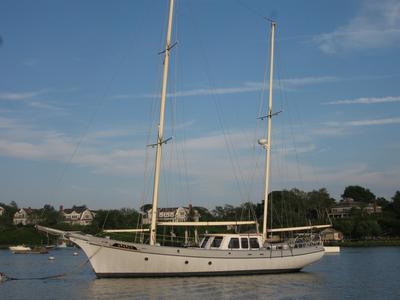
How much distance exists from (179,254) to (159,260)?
1.53 m

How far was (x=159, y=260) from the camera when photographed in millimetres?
36875

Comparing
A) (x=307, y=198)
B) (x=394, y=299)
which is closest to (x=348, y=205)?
(x=307, y=198)

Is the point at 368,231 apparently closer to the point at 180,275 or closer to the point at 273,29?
the point at 273,29

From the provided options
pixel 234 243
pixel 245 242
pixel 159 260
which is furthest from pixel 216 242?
pixel 159 260

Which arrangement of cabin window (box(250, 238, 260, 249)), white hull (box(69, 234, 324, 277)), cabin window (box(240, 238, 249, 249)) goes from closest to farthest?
1. white hull (box(69, 234, 324, 277))
2. cabin window (box(240, 238, 249, 249))
3. cabin window (box(250, 238, 260, 249))

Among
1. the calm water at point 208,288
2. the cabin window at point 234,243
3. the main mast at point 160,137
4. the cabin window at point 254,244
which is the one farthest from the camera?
the cabin window at point 254,244

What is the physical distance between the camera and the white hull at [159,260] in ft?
119

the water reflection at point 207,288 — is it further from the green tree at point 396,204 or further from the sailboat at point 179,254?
the green tree at point 396,204

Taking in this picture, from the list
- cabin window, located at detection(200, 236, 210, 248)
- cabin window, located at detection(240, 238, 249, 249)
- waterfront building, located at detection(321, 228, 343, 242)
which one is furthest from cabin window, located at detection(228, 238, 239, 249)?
waterfront building, located at detection(321, 228, 343, 242)

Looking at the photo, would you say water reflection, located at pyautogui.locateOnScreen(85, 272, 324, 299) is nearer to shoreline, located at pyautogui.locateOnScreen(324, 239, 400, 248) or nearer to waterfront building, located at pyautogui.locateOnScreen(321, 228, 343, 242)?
shoreline, located at pyautogui.locateOnScreen(324, 239, 400, 248)

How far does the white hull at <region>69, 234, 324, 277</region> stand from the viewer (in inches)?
1430

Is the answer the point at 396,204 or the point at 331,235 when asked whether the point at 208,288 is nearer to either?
the point at 331,235

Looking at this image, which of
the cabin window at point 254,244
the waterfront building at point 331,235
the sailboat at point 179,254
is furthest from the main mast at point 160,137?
the waterfront building at point 331,235

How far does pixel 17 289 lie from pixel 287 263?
21197 millimetres
